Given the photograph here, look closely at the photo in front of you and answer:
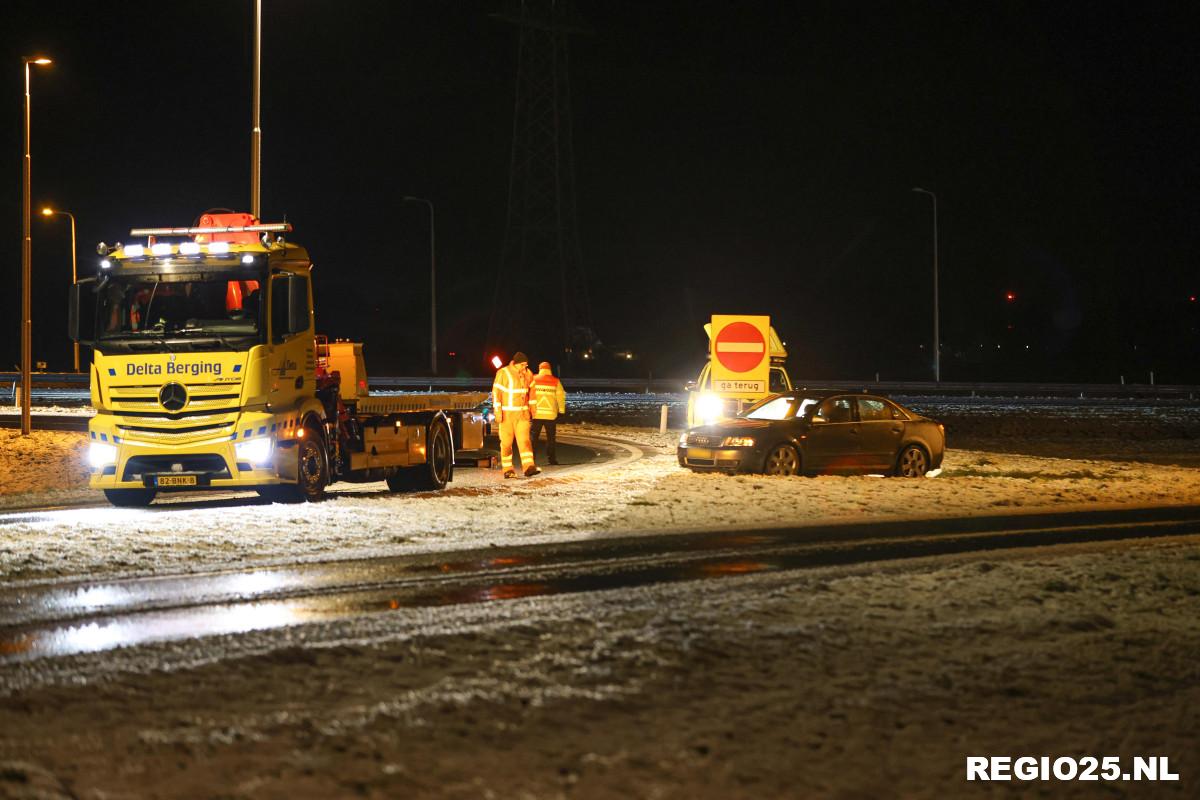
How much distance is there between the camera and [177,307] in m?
16.1

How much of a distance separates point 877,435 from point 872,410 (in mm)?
407

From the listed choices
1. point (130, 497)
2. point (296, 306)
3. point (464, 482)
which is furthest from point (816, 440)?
point (130, 497)

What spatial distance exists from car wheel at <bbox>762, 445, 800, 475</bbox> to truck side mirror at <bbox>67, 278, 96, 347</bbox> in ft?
30.5

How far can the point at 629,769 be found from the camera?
18.9ft

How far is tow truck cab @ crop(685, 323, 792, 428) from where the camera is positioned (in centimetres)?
2277

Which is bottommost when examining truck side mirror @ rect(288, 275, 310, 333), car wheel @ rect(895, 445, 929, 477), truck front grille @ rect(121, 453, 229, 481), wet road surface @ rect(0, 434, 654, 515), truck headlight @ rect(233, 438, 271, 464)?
wet road surface @ rect(0, 434, 654, 515)

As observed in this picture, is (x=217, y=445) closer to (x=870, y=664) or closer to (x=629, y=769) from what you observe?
(x=870, y=664)

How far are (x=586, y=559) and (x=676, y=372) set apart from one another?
199 ft

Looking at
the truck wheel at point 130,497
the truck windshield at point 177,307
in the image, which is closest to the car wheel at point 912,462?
the truck windshield at point 177,307

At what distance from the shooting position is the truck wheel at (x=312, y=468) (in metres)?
16.5

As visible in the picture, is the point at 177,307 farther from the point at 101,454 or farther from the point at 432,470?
the point at 432,470

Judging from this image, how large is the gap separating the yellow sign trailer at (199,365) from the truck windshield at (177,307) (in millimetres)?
11

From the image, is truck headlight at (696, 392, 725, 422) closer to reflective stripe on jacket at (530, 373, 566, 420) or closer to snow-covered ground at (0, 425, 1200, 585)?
snow-covered ground at (0, 425, 1200, 585)

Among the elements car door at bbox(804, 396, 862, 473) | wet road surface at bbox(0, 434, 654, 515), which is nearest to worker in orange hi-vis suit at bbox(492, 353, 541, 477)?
wet road surface at bbox(0, 434, 654, 515)
